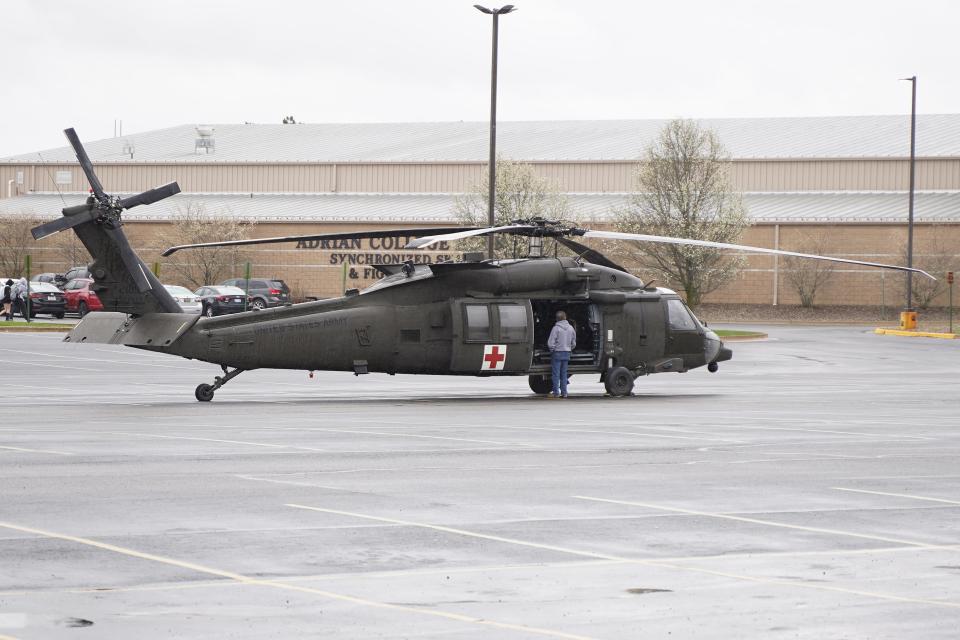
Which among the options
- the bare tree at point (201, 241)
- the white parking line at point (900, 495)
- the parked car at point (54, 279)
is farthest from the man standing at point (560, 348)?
the bare tree at point (201, 241)

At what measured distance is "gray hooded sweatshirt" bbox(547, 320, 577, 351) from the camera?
81.1ft

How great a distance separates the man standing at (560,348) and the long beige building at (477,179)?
152ft

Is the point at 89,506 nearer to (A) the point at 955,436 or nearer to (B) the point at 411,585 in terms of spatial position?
(B) the point at 411,585

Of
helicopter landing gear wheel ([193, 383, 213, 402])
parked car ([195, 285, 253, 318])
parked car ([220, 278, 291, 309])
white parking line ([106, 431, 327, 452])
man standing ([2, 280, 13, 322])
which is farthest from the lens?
parked car ([220, 278, 291, 309])

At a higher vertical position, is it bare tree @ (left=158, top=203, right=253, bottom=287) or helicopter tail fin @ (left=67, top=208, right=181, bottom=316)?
bare tree @ (left=158, top=203, right=253, bottom=287)

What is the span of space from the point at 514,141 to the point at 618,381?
209 ft

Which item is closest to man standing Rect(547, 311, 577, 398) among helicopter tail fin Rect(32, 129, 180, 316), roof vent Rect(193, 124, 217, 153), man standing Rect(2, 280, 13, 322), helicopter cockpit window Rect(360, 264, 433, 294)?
helicopter cockpit window Rect(360, 264, 433, 294)

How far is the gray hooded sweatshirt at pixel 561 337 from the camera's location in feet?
81.1

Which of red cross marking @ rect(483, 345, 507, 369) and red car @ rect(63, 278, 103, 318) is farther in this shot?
red car @ rect(63, 278, 103, 318)

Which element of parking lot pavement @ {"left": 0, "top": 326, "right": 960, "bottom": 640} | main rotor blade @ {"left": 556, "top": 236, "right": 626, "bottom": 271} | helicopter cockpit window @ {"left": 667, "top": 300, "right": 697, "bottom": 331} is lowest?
parking lot pavement @ {"left": 0, "top": 326, "right": 960, "bottom": 640}

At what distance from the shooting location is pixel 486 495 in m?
12.9

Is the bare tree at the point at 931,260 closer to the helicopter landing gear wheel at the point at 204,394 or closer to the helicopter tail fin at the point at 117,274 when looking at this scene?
the helicopter landing gear wheel at the point at 204,394

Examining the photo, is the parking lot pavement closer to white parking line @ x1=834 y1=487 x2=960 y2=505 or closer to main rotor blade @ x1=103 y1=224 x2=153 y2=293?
white parking line @ x1=834 y1=487 x2=960 y2=505

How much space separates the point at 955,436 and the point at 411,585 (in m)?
11.9
